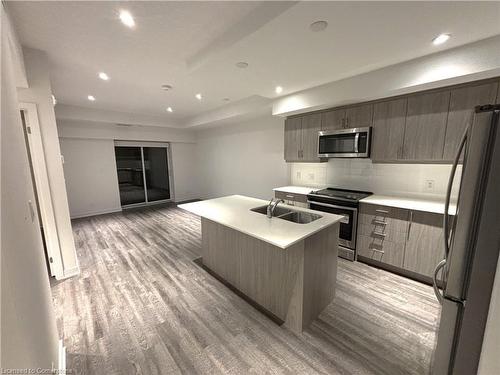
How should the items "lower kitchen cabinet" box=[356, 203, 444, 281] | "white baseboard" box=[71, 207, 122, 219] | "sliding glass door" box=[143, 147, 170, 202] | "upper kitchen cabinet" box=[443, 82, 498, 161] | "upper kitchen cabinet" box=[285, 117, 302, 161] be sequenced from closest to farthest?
"upper kitchen cabinet" box=[443, 82, 498, 161] < "lower kitchen cabinet" box=[356, 203, 444, 281] < "upper kitchen cabinet" box=[285, 117, 302, 161] < "white baseboard" box=[71, 207, 122, 219] < "sliding glass door" box=[143, 147, 170, 202]

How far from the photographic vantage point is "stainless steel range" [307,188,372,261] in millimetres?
2934

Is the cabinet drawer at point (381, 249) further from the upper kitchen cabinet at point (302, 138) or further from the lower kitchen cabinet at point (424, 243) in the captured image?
the upper kitchen cabinet at point (302, 138)

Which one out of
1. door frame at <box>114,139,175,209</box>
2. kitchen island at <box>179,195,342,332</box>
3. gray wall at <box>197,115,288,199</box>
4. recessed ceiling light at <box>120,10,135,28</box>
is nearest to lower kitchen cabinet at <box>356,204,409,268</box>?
kitchen island at <box>179,195,342,332</box>

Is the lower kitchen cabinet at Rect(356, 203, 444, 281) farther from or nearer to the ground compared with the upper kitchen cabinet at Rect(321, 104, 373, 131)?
nearer to the ground

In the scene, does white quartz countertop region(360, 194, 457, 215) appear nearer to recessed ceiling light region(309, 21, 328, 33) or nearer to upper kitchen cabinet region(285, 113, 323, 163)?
upper kitchen cabinet region(285, 113, 323, 163)

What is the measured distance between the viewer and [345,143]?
10.3 ft

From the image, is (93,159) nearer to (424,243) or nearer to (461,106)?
(424,243)

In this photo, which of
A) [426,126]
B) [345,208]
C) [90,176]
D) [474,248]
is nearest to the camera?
[474,248]

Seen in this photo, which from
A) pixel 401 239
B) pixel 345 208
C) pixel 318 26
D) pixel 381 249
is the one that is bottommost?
pixel 381 249

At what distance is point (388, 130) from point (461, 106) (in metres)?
0.70

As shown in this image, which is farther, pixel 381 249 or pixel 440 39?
pixel 381 249

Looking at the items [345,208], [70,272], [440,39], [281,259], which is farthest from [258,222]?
[70,272]

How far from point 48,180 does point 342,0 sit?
343cm

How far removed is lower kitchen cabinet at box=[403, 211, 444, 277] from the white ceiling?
1.79 m
